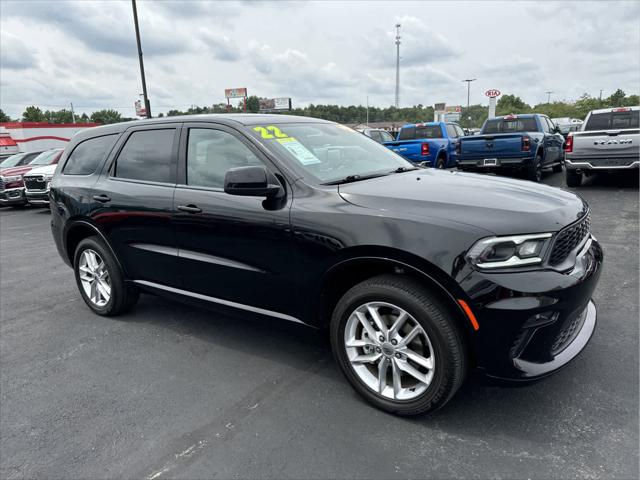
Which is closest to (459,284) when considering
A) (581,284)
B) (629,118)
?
(581,284)

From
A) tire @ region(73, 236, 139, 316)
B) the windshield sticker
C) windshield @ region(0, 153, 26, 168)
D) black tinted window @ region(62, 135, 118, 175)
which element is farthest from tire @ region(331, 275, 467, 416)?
windshield @ region(0, 153, 26, 168)

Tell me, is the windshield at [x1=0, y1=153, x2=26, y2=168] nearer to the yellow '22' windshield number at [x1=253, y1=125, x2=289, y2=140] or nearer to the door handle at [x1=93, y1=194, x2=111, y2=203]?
the door handle at [x1=93, y1=194, x2=111, y2=203]

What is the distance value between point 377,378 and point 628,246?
15.8 feet

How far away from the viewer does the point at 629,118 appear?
9.92 meters

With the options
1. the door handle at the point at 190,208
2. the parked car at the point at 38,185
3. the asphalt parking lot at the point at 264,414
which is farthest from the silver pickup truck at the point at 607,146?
the parked car at the point at 38,185

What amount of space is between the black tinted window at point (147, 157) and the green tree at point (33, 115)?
95.4 metres

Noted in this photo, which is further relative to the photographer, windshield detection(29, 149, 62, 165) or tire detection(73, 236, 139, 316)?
windshield detection(29, 149, 62, 165)

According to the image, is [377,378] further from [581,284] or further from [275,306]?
[581,284]

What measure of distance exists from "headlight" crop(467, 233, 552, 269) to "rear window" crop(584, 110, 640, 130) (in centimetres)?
980

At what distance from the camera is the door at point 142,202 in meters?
3.59

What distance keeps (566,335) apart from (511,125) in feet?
36.6

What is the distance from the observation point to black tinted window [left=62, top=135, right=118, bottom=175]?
4.26m

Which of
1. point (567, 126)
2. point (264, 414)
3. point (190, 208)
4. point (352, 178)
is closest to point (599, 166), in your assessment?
point (352, 178)

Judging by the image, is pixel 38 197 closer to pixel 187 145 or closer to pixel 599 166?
pixel 187 145
